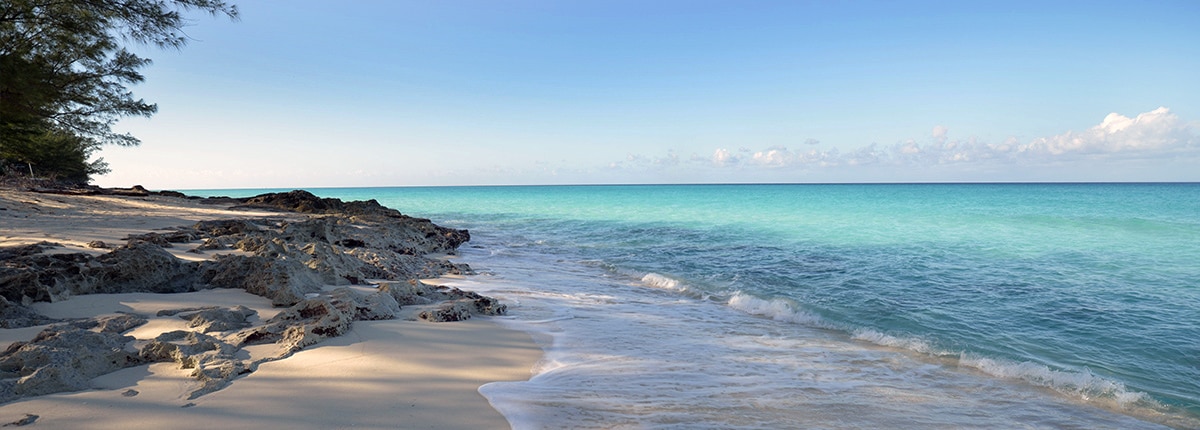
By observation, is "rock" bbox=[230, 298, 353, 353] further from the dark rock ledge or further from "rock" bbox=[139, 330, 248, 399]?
"rock" bbox=[139, 330, 248, 399]

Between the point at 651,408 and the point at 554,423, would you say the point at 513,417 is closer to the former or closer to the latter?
the point at 554,423

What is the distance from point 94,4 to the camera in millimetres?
6250

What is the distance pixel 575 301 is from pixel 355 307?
127 inches

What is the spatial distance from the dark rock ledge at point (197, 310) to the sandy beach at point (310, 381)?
94 millimetres

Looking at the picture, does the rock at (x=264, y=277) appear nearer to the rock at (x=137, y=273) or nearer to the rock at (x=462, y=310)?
the rock at (x=137, y=273)

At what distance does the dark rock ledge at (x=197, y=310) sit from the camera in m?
3.18

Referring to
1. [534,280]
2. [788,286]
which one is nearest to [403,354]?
[534,280]

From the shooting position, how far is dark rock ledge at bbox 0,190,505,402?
3.18m

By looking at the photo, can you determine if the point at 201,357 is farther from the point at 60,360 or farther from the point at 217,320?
the point at 217,320

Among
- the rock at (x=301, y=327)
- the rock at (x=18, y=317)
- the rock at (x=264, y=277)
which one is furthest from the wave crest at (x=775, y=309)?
the rock at (x=18, y=317)

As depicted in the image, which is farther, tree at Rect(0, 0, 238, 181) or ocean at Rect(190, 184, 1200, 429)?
tree at Rect(0, 0, 238, 181)

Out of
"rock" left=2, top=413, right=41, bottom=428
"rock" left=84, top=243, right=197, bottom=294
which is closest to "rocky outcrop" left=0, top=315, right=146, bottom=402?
"rock" left=2, top=413, right=41, bottom=428

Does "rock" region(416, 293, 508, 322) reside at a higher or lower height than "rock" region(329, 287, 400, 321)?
lower

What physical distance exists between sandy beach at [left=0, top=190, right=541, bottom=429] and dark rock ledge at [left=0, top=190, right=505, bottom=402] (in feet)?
0.31
